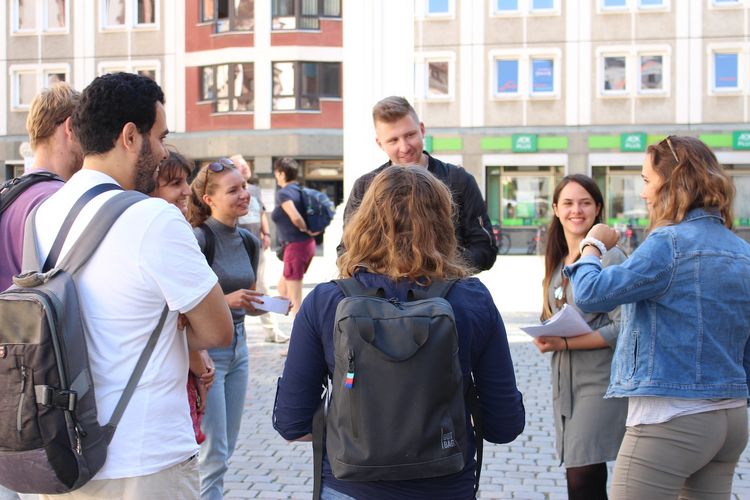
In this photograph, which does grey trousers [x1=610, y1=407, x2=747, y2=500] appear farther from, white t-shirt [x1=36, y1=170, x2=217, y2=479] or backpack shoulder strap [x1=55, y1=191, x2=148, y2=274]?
backpack shoulder strap [x1=55, y1=191, x2=148, y2=274]

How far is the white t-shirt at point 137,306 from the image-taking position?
2.62m

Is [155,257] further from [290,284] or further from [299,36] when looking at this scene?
[299,36]

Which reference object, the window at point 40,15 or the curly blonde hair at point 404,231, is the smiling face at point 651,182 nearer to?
the curly blonde hair at point 404,231

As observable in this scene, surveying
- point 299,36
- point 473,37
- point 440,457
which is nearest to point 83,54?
point 299,36

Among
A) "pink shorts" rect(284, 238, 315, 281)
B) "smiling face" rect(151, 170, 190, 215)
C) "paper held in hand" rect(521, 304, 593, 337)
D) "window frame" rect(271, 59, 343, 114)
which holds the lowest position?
"pink shorts" rect(284, 238, 315, 281)

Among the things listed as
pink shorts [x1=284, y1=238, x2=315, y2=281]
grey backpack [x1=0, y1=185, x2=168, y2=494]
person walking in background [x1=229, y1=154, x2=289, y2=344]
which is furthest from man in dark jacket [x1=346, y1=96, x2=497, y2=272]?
pink shorts [x1=284, y1=238, x2=315, y2=281]

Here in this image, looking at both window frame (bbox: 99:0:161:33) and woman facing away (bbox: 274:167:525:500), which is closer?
woman facing away (bbox: 274:167:525:500)

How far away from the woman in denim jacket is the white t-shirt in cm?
160

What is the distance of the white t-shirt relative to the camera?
2.62m

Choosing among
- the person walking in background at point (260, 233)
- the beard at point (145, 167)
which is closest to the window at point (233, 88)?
Answer: the person walking in background at point (260, 233)

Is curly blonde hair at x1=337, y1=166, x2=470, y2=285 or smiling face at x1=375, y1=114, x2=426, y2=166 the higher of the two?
smiling face at x1=375, y1=114, x2=426, y2=166

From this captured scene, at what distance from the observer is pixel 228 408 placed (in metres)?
5.03

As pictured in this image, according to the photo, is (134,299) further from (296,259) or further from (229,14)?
(229,14)

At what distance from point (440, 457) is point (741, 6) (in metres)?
36.2
